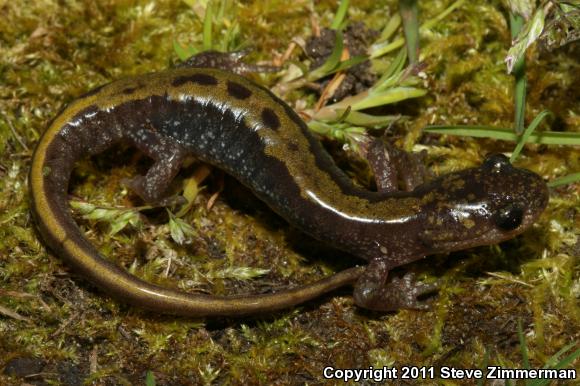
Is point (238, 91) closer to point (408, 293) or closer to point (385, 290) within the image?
point (385, 290)

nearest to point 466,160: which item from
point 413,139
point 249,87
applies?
point 413,139

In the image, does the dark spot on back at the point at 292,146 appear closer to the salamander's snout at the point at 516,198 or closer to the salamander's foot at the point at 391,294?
the salamander's foot at the point at 391,294

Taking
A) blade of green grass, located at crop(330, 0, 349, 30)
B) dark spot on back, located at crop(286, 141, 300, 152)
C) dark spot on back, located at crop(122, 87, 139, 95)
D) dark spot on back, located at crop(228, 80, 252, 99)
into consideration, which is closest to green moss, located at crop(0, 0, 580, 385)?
blade of green grass, located at crop(330, 0, 349, 30)

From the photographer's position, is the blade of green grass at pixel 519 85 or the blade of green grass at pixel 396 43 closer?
the blade of green grass at pixel 519 85

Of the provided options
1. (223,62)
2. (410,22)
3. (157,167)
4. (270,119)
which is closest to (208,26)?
(223,62)

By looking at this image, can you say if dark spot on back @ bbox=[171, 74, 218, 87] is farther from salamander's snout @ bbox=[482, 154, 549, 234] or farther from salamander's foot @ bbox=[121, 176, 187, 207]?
salamander's snout @ bbox=[482, 154, 549, 234]

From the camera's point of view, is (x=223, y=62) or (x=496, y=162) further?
(x=223, y=62)

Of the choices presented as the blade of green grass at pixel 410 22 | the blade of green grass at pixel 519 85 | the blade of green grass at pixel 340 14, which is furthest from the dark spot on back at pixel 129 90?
the blade of green grass at pixel 519 85
